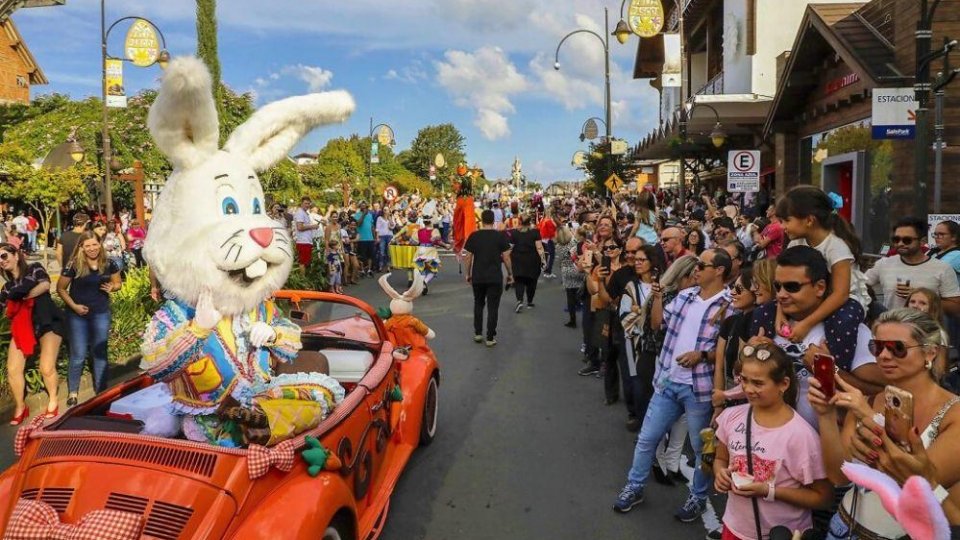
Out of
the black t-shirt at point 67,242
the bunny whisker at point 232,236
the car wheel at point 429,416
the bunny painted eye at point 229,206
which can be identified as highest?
the bunny painted eye at point 229,206

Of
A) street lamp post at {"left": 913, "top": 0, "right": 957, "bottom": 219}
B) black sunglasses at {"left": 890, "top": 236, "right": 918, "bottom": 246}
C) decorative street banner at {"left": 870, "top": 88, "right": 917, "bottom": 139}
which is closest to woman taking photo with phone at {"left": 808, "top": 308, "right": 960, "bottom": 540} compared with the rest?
black sunglasses at {"left": 890, "top": 236, "right": 918, "bottom": 246}

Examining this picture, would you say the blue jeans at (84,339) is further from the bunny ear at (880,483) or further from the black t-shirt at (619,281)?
the bunny ear at (880,483)

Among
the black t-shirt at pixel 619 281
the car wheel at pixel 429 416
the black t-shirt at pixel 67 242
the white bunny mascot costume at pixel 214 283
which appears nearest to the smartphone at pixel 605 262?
the black t-shirt at pixel 619 281

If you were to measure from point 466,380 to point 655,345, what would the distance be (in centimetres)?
289

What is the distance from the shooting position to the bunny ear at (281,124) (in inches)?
156

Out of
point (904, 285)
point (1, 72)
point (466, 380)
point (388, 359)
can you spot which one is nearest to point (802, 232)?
point (904, 285)

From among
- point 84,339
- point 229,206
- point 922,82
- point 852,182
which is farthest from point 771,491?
point 852,182

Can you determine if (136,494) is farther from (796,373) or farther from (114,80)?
(114,80)

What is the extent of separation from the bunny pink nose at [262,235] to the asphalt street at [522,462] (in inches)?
70.8

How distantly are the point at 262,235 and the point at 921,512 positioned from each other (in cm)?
297

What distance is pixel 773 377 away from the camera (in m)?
2.74

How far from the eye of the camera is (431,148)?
8138 cm

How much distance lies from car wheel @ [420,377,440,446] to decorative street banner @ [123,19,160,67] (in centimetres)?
1499

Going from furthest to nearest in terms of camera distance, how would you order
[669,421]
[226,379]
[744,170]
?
[744,170]
[669,421]
[226,379]
